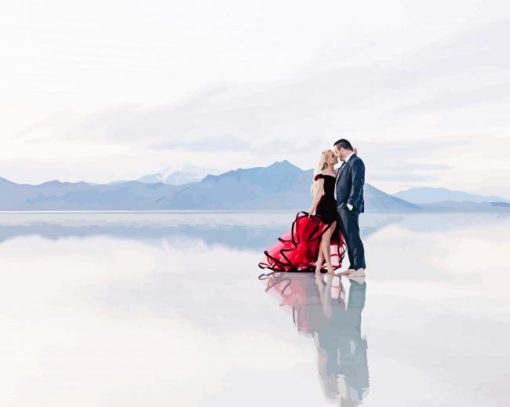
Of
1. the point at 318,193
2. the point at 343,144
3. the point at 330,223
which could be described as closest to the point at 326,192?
the point at 318,193

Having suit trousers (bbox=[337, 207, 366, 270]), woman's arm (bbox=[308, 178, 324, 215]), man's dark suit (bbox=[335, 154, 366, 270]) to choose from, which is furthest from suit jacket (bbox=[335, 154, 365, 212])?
woman's arm (bbox=[308, 178, 324, 215])

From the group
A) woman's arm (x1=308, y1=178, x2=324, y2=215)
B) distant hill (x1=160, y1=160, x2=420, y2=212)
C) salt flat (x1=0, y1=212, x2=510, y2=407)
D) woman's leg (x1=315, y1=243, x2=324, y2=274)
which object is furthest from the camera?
distant hill (x1=160, y1=160, x2=420, y2=212)

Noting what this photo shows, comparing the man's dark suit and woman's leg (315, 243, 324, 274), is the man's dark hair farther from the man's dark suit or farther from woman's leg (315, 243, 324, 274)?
woman's leg (315, 243, 324, 274)

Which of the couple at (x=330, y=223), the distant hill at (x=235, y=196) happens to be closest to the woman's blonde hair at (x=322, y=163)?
the couple at (x=330, y=223)

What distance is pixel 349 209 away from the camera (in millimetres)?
9445

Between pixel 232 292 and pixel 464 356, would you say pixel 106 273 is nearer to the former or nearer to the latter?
pixel 232 292

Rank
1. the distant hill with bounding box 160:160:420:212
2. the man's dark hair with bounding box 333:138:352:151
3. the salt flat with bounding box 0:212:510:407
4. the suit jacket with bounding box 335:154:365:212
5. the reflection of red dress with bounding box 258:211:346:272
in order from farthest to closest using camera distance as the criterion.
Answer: the distant hill with bounding box 160:160:420:212 → the reflection of red dress with bounding box 258:211:346:272 → the man's dark hair with bounding box 333:138:352:151 → the suit jacket with bounding box 335:154:365:212 → the salt flat with bounding box 0:212:510:407

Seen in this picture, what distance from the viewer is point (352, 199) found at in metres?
9.41

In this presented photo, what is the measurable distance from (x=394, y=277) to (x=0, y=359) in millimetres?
5866

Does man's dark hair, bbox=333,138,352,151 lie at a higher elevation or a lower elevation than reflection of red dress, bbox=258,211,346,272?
higher

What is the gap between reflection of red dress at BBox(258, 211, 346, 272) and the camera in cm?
1028

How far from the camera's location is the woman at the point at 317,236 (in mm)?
9820

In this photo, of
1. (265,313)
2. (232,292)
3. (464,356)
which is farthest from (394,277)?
(464,356)

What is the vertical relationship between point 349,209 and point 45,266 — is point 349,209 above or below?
above
